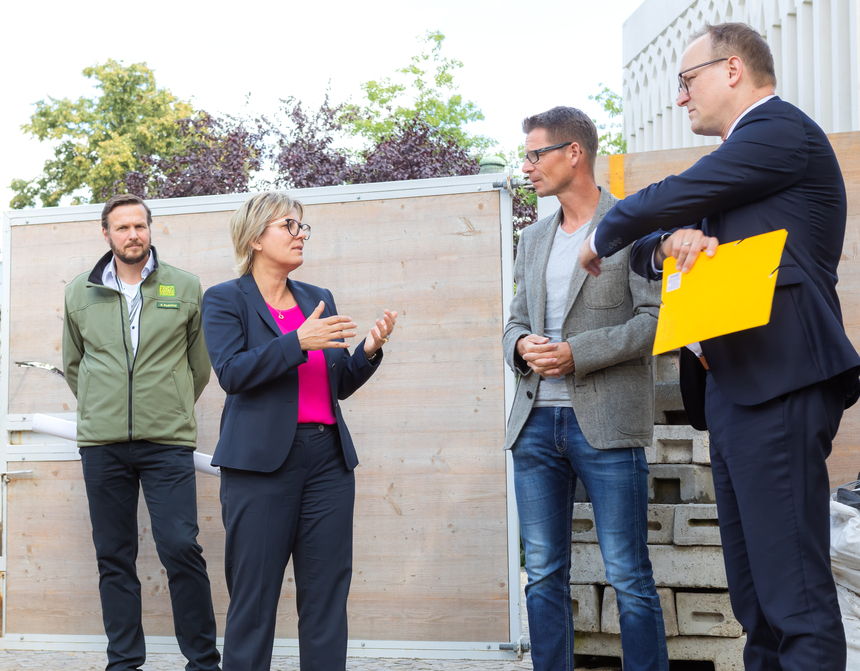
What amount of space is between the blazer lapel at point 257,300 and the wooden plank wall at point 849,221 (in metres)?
1.92

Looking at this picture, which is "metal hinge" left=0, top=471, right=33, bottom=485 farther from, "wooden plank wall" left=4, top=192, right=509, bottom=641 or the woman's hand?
the woman's hand

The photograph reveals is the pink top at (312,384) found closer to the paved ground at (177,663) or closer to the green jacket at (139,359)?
the green jacket at (139,359)

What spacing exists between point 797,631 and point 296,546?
1645 mm

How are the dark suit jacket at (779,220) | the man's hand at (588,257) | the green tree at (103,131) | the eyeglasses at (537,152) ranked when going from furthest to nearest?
the green tree at (103,131)
the eyeglasses at (537,152)
the man's hand at (588,257)
the dark suit jacket at (779,220)

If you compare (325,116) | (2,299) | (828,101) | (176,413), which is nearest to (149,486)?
(176,413)

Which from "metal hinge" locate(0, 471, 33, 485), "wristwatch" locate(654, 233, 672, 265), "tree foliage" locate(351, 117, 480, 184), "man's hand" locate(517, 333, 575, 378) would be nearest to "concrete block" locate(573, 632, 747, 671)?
"man's hand" locate(517, 333, 575, 378)

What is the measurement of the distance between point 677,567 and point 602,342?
1.40 meters

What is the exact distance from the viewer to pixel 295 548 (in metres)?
2.81

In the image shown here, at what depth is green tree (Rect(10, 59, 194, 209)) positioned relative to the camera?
23.6 meters

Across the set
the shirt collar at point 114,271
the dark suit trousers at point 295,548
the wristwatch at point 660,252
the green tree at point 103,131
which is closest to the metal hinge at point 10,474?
the shirt collar at point 114,271

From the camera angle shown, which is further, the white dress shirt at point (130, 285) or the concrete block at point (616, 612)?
the white dress shirt at point (130, 285)

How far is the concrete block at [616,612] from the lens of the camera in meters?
3.39

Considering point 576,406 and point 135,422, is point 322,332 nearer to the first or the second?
point 576,406

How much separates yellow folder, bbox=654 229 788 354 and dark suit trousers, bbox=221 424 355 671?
4.39ft
